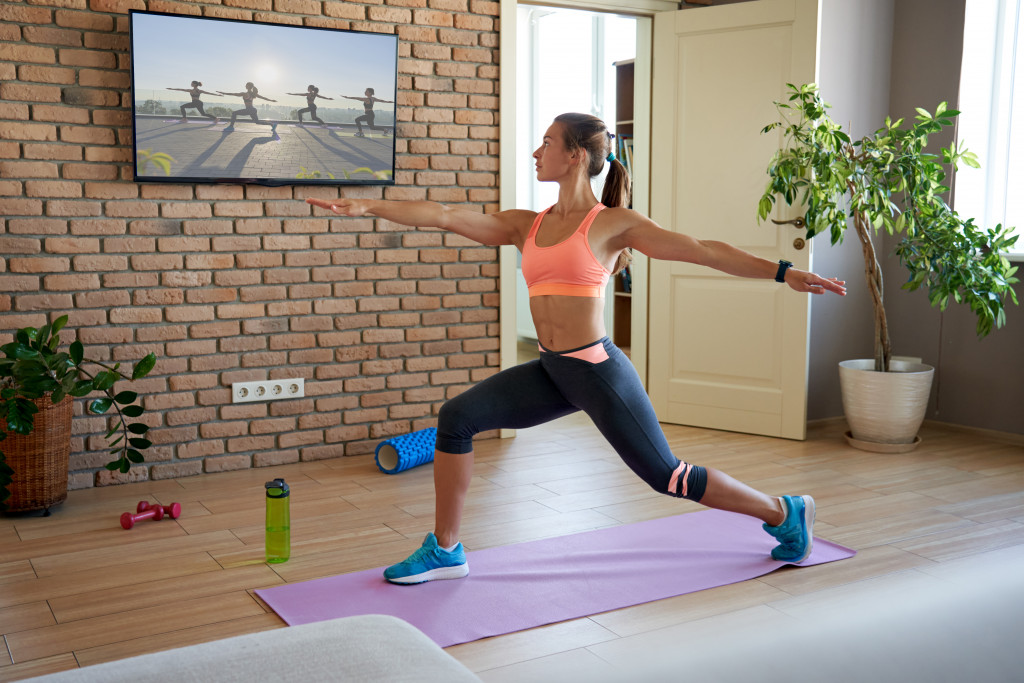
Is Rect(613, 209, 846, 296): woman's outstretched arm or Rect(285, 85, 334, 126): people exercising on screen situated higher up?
Rect(285, 85, 334, 126): people exercising on screen

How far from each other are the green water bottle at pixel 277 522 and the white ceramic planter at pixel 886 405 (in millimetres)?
2840

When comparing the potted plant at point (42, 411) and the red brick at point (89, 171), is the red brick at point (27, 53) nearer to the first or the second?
the red brick at point (89, 171)

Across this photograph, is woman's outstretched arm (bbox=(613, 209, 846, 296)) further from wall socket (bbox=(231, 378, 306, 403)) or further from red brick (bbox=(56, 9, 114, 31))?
red brick (bbox=(56, 9, 114, 31))

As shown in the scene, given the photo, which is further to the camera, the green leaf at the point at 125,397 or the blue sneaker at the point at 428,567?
the green leaf at the point at 125,397

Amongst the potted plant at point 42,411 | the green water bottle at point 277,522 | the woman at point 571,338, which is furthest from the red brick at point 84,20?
the green water bottle at point 277,522

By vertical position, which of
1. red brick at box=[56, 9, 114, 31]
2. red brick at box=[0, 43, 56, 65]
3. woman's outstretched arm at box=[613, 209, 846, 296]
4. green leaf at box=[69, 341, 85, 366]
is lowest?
green leaf at box=[69, 341, 85, 366]

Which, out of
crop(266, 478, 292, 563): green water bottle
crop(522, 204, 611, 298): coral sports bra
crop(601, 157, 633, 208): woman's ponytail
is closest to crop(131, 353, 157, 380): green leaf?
crop(266, 478, 292, 563): green water bottle

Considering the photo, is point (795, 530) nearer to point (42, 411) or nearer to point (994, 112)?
point (42, 411)

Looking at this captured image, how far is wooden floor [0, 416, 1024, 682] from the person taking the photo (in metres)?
2.40

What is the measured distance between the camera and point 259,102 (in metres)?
3.93

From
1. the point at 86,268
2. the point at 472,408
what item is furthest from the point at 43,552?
the point at 472,408

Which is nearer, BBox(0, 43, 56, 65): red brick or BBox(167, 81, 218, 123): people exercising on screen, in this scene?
BBox(0, 43, 56, 65): red brick

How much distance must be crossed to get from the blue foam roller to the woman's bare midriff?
147 centimetres

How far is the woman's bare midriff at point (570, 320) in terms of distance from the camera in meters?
2.60
